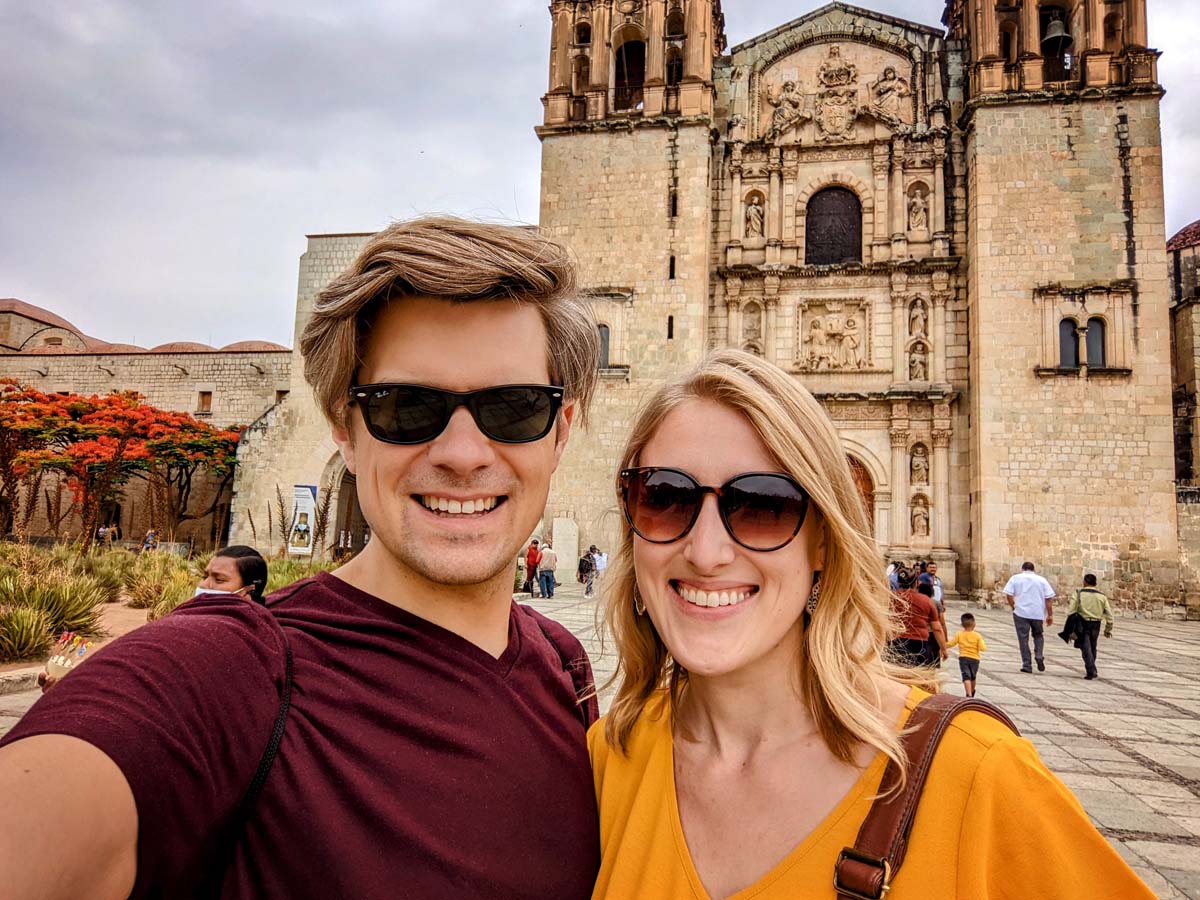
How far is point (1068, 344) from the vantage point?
52.8 ft

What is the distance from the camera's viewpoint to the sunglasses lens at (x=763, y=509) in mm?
1436

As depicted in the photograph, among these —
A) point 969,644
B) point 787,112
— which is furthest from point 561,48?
point 969,644

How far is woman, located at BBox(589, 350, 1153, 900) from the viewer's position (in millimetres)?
1254

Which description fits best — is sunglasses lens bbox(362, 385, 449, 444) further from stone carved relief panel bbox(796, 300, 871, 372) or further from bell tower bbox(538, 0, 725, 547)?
stone carved relief panel bbox(796, 300, 871, 372)

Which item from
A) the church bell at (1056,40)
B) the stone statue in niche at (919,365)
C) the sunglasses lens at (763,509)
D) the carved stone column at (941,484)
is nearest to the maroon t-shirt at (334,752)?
the sunglasses lens at (763,509)

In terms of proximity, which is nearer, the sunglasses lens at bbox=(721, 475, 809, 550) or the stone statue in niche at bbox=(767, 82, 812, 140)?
the sunglasses lens at bbox=(721, 475, 809, 550)

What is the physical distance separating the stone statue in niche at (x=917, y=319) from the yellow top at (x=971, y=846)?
18006 mm

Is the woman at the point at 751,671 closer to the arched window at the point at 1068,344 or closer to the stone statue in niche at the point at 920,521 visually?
the stone statue in niche at the point at 920,521

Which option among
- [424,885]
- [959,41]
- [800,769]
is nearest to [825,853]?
[800,769]

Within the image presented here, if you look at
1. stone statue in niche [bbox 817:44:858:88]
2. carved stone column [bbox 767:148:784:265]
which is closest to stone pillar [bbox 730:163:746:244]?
carved stone column [bbox 767:148:784:265]

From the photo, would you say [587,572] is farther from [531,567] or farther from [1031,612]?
[1031,612]

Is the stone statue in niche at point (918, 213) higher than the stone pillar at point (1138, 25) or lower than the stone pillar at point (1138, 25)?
lower

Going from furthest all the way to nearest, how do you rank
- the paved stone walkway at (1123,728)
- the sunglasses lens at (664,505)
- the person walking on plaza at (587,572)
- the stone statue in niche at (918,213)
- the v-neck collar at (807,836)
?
the stone statue in niche at (918,213)
the person walking on plaza at (587,572)
the paved stone walkway at (1123,728)
the sunglasses lens at (664,505)
the v-neck collar at (807,836)

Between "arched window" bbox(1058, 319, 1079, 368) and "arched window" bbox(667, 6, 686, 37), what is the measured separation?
11909 millimetres
